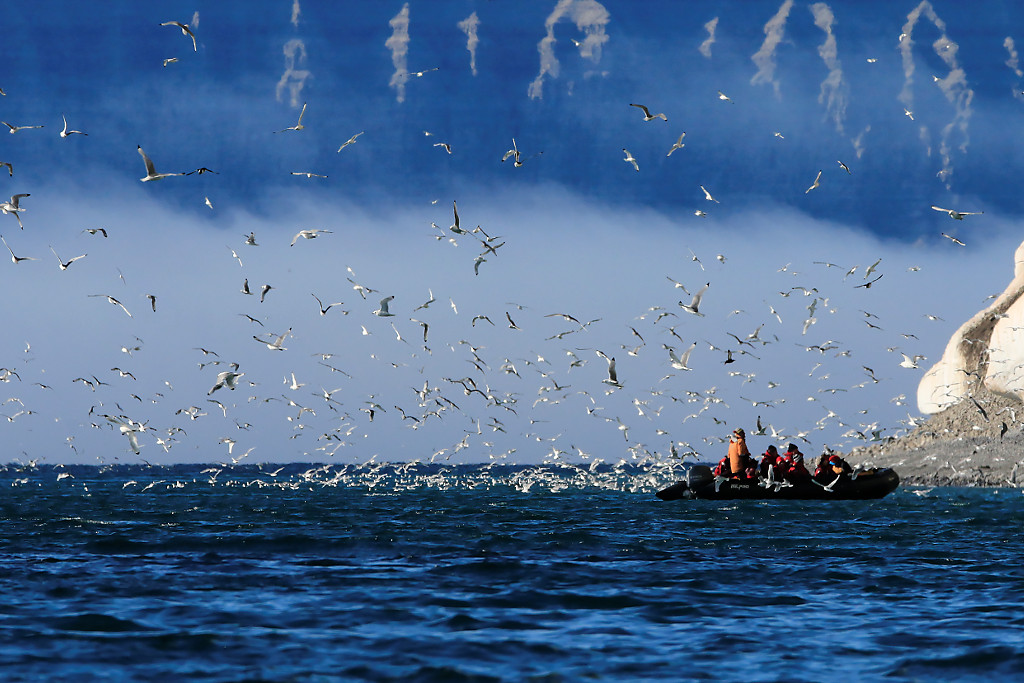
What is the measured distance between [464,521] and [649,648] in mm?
18856

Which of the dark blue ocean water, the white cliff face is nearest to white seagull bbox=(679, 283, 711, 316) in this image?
the dark blue ocean water

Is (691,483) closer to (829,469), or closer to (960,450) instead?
(829,469)

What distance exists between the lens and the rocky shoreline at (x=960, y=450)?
57031mm

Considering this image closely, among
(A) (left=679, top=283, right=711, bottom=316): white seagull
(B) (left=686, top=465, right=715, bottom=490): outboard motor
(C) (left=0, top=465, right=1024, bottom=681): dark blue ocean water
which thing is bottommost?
(C) (left=0, top=465, right=1024, bottom=681): dark blue ocean water

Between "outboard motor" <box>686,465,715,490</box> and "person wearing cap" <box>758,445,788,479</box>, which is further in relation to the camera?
"outboard motor" <box>686,465,715,490</box>

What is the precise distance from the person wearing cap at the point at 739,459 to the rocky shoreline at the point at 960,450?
56.5 ft

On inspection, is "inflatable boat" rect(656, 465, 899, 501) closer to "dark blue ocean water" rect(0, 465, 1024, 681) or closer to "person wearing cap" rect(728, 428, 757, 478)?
"person wearing cap" rect(728, 428, 757, 478)

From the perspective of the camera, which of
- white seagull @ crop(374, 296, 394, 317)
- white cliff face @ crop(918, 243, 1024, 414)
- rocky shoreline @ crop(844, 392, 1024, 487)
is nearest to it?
white seagull @ crop(374, 296, 394, 317)

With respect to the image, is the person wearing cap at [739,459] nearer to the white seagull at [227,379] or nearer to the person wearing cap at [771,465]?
the person wearing cap at [771,465]

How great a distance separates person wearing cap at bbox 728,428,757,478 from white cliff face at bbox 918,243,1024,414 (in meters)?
46.0

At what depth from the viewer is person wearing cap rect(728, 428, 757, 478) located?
34.1 metres

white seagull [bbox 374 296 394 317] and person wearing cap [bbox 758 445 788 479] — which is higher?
white seagull [bbox 374 296 394 317]

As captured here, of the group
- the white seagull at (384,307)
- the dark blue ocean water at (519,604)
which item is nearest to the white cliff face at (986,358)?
the dark blue ocean water at (519,604)

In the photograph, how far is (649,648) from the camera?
11.6m
